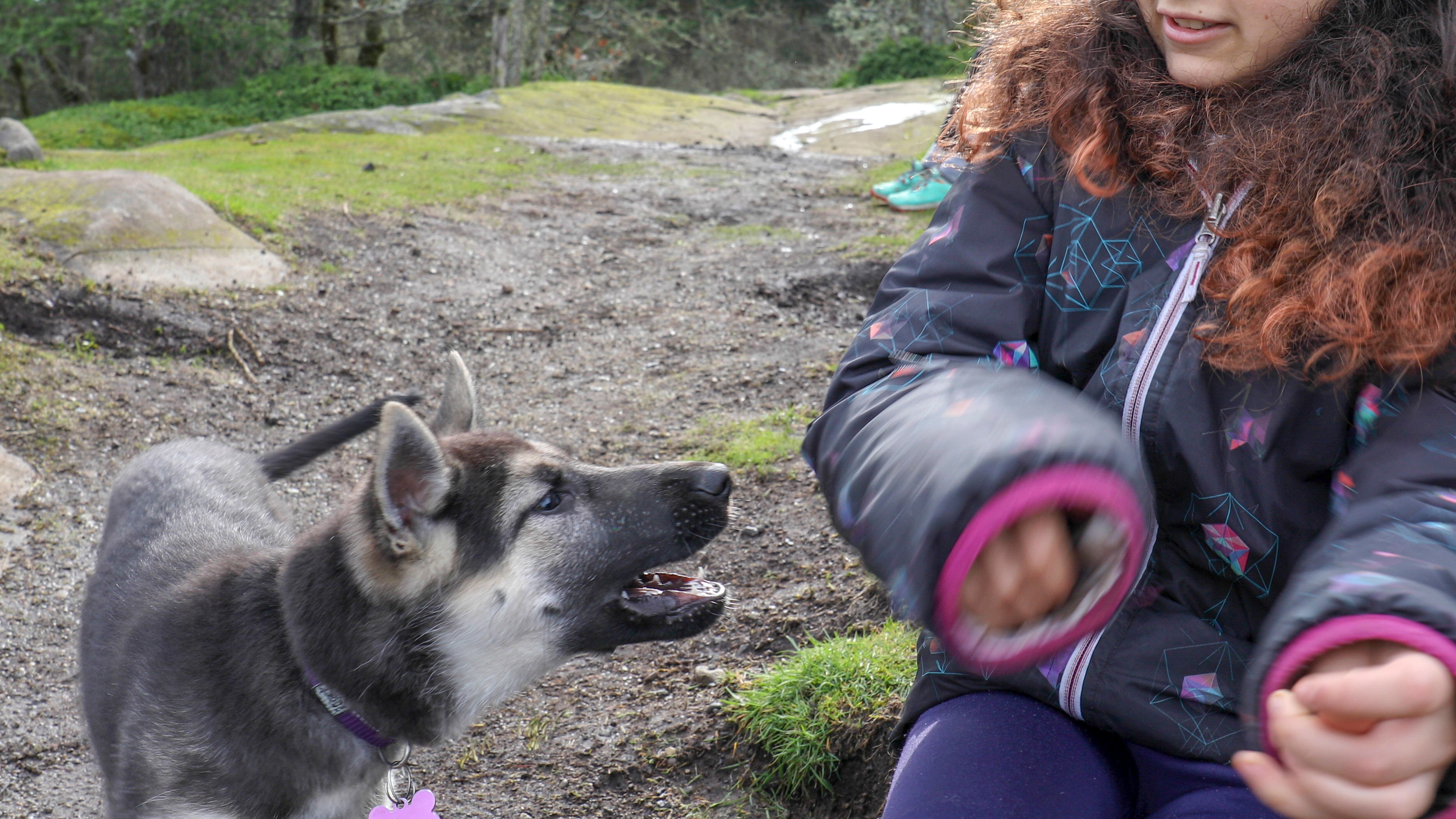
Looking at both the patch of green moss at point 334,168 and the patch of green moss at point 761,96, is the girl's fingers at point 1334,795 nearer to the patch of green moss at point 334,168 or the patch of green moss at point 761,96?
the patch of green moss at point 334,168

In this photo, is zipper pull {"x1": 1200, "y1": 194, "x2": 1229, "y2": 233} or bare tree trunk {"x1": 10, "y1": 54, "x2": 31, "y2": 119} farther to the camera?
bare tree trunk {"x1": 10, "y1": 54, "x2": 31, "y2": 119}

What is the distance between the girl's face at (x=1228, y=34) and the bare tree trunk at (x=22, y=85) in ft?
88.9

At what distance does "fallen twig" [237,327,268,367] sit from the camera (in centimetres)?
551

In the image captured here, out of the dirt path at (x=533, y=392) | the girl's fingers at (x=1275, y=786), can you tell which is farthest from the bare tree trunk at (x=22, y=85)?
the girl's fingers at (x=1275, y=786)

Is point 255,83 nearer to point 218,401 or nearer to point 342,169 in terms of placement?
point 342,169

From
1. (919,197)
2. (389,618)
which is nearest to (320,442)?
(389,618)

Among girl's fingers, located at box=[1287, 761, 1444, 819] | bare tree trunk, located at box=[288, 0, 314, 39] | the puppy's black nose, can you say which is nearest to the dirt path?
the puppy's black nose

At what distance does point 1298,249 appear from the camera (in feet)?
5.23

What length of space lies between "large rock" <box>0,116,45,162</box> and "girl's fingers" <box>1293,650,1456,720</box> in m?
11.4

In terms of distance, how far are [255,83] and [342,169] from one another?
1291 cm

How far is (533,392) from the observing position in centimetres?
543

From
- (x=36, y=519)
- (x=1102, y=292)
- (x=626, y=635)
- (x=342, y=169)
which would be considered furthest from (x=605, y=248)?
(x=1102, y=292)

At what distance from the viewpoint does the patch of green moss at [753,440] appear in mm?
4387

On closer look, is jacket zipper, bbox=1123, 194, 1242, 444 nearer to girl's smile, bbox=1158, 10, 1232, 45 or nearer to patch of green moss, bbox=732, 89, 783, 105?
girl's smile, bbox=1158, 10, 1232, 45
